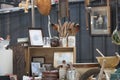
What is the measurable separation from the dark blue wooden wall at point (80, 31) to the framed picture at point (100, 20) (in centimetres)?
49

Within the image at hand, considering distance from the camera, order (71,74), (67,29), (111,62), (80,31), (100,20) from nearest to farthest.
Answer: (111,62)
(71,74)
(67,29)
(100,20)
(80,31)

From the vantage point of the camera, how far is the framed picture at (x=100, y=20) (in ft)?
12.8

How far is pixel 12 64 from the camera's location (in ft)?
11.3

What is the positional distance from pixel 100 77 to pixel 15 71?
1.28 metres

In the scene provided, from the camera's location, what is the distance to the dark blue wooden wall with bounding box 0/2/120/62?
15.9 ft

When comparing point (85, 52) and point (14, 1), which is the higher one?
point (14, 1)

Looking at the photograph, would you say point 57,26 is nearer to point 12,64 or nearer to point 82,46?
point 12,64

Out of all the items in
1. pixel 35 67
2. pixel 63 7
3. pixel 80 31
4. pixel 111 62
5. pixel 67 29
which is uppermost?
pixel 63 7

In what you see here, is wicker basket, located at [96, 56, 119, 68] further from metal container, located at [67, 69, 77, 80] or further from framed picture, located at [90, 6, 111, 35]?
framed picture, located at [90, 6, 111, 35]

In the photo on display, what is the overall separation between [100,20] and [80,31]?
110 centimetres

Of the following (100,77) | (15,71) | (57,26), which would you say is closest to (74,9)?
(57,26)

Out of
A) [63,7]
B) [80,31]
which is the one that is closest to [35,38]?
[63,7]

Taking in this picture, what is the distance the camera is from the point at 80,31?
5.05 meters

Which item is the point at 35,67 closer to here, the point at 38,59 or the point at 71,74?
the point at 38,59
